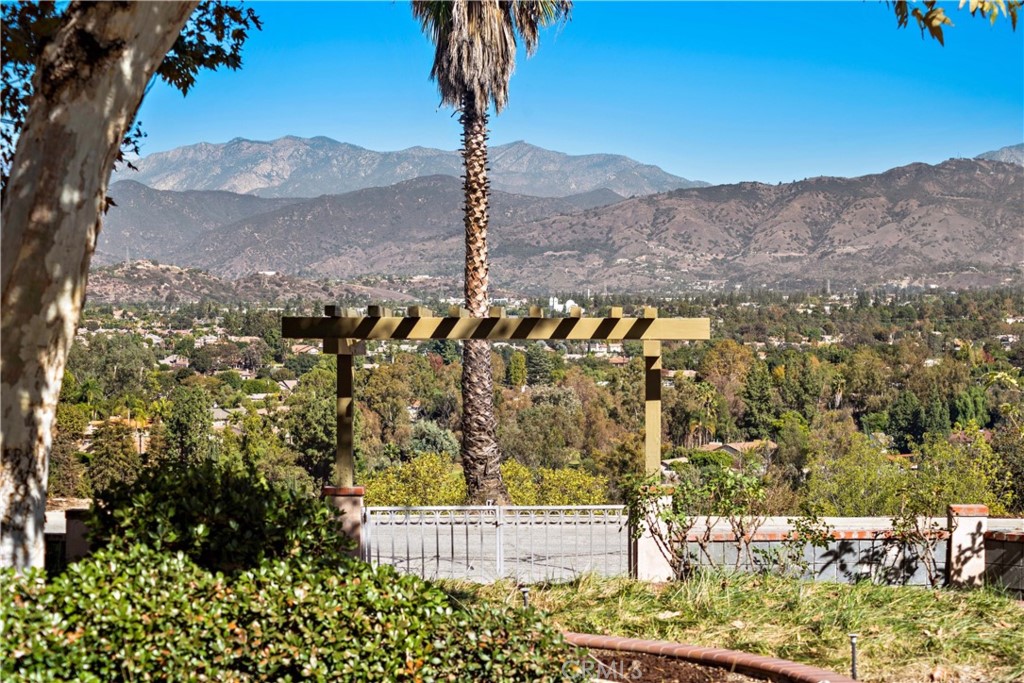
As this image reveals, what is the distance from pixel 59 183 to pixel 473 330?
517 centimetres

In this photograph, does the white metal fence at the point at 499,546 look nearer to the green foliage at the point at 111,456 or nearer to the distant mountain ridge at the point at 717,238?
the green foliage at the point at 111,456

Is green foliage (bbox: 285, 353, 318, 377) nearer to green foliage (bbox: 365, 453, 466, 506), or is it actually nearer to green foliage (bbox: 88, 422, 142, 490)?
green foliage (bbox: 88, 422, 142, 490)

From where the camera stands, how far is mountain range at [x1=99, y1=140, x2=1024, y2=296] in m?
130

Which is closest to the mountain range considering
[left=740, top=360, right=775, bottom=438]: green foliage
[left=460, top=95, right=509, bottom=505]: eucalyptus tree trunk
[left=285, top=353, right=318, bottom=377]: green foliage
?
[left=285, top=353, right=318, bottom=377]: green foliage

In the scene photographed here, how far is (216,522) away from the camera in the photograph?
4.97 metres

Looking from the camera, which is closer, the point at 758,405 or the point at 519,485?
the point at 519,485

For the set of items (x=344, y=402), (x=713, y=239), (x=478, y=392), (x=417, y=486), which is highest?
(x=713, y=239)

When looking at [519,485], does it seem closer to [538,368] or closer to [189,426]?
[189,426]

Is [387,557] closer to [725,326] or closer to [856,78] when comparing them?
[725,326]

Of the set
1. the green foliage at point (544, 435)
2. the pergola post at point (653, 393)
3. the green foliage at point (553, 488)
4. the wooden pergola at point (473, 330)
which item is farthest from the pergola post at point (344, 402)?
the green foliage at point (544, 435)

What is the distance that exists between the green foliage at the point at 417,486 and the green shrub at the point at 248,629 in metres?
15.7

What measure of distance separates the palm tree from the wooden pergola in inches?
207

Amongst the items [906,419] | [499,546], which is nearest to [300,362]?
[906,419]

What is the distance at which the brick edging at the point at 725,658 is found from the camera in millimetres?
5172
